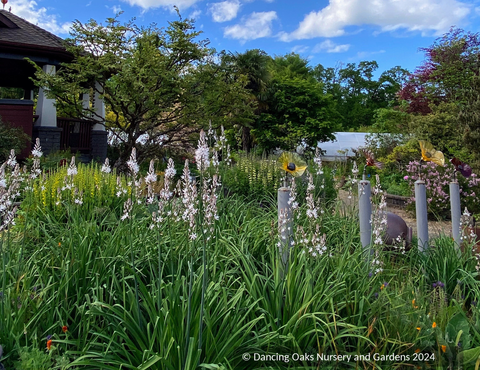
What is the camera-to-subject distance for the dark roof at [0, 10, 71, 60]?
10.8 metres

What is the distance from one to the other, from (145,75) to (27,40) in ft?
16.7

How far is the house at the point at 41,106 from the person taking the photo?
35.9 feet

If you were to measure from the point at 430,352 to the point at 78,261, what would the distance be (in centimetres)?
209

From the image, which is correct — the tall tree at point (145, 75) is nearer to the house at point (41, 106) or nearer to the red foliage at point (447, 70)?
the house at point (41, 106)

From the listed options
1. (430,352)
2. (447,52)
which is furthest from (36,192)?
(447,52)

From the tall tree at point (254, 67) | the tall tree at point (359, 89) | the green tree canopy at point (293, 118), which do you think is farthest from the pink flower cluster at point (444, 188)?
the tall tree at point (359, 89)

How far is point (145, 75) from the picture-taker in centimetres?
918

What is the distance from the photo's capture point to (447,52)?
1655cm

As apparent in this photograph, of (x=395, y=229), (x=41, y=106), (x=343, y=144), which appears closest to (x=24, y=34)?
(x=41, y=106)

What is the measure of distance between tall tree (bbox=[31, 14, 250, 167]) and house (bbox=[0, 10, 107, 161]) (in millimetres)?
900

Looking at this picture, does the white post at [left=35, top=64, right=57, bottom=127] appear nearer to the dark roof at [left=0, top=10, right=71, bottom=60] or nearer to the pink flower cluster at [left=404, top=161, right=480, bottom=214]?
the dark roof at [left=0, top=10, right=71, bottom=60]

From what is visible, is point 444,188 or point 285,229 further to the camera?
point 444,188

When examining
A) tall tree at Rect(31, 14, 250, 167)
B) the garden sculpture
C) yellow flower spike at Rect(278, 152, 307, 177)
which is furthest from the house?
the garden sculpture

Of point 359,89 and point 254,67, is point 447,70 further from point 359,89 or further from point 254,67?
point 359,89
